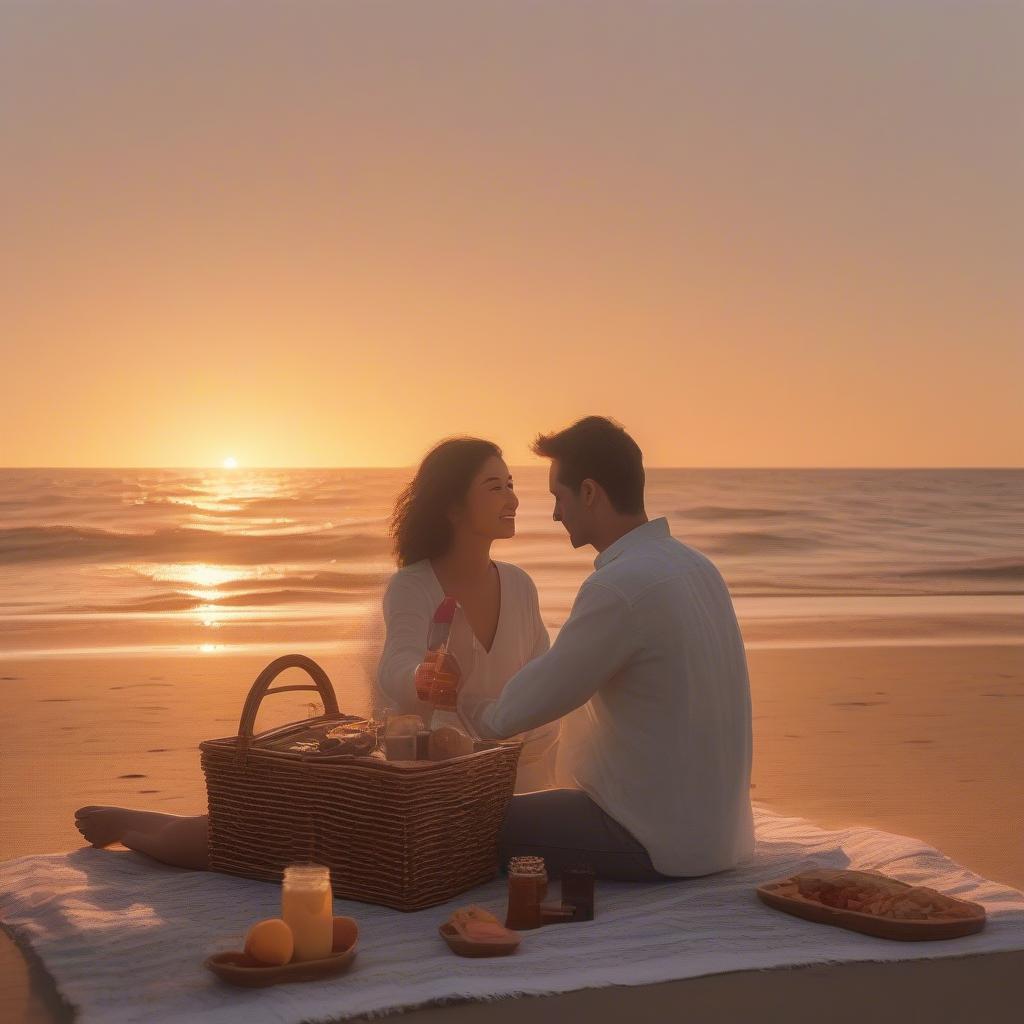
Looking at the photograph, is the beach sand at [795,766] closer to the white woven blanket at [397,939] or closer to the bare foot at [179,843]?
the white woven blanket at [397,939]

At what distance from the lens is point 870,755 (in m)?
6.87

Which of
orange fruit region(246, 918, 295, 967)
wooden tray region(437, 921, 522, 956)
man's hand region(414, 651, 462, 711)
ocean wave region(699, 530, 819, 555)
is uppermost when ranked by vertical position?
man's hand region(414, 651, 462, 711)

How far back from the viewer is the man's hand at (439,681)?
4.14 m

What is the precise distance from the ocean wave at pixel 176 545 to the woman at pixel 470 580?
18981 millimetres

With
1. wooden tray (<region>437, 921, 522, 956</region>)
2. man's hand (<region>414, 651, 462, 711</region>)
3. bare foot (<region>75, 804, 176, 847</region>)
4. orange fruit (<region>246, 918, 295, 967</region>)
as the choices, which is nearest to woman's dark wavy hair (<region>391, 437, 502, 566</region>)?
man's hand (<region>414, 651, 462, 711</region>)

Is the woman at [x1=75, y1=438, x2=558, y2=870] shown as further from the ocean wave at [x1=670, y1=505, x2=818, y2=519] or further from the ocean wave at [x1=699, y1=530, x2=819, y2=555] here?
the ocean wave at [x1=670, y1=505, x2=818, y2=519]

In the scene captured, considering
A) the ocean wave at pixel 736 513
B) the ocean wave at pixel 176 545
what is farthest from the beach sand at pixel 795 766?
the ocean wave at pixel 736 513

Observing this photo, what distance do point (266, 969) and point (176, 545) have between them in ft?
74.8

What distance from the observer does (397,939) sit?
366 cm

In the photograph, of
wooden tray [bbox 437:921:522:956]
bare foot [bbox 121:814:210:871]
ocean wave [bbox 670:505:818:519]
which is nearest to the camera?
Result: wooden tray [bbox 437:921:522:956]

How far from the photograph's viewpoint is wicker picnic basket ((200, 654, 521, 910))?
390 centimetres

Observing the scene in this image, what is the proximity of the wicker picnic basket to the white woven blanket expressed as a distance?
0.08 metres

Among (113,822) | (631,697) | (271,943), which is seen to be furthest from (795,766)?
(271,943)

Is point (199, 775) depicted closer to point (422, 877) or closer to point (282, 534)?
point (422, 877)
